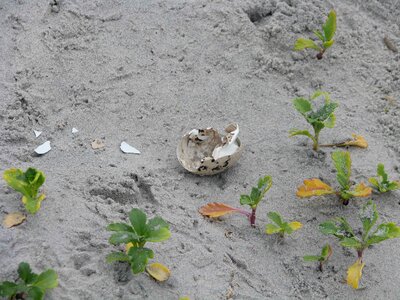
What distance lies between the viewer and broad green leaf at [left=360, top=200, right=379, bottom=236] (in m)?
2.91

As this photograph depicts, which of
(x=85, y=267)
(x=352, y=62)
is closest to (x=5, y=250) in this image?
(x=85, y=267)

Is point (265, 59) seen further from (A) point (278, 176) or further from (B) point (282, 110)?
(A) point (278, 176)

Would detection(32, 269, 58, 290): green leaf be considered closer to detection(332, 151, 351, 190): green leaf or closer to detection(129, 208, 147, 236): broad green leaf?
detection(129, 208, 147, 236): broad green leaf

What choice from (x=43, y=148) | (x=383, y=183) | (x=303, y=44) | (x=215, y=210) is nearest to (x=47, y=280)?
(x=215, y=210)

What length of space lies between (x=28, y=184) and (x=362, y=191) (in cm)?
158

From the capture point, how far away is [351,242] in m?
2.86

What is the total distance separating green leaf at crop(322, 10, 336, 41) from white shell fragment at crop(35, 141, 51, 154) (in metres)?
1.79

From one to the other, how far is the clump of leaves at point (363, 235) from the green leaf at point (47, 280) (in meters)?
1.22

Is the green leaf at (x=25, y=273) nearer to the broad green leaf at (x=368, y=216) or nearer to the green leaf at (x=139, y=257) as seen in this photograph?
the green leaf at (x=139, y=257)

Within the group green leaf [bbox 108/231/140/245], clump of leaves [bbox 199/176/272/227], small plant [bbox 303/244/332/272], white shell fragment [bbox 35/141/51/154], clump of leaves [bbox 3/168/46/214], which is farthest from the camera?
white shell fragment [bbox 35/141/51/154]

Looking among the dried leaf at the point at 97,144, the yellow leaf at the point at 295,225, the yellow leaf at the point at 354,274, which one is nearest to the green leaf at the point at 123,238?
the yellow leaf at the point at 295,225

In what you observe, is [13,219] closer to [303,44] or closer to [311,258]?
[311,258]

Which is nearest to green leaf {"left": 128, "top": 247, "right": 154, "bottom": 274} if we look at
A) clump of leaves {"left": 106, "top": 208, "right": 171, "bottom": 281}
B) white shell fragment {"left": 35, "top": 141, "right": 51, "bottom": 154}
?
clump of leaves {"left": 106, "top": 208, "right": 171, "bottom": 281}

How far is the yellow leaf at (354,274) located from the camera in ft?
9.39
